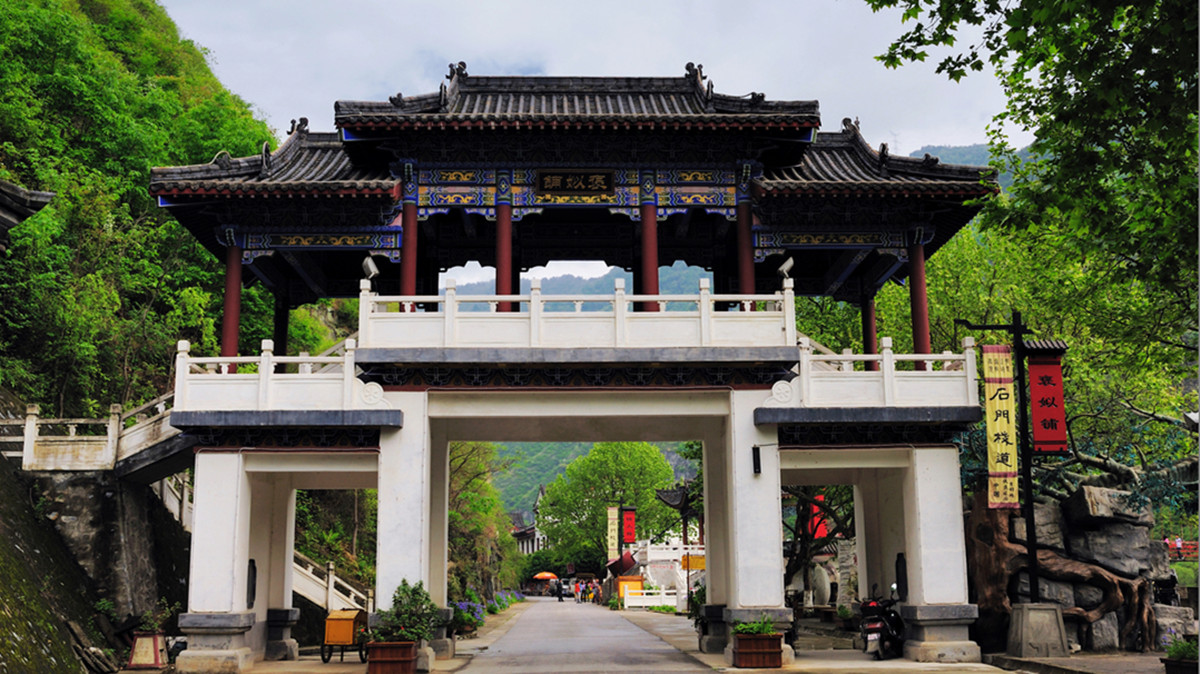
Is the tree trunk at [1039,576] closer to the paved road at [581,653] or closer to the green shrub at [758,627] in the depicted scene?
the green shrub at [758,627]

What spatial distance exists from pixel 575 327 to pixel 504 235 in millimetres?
2907

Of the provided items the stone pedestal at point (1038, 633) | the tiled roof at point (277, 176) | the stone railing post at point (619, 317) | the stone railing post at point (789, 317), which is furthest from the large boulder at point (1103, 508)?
the tiled roof at point (277, 176)

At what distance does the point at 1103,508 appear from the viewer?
1708cm

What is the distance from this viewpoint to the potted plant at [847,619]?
23.9m

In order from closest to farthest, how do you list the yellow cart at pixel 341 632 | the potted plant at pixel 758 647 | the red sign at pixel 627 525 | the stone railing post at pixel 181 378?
the potted plant at pixel 758 647
the stone railing post at pixel 181 378
the yellow cart at pixel 341 632
the red sign at pixel 627 525

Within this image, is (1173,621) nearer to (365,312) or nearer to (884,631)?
(884,631)

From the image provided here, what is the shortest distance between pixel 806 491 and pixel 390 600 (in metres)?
15.6

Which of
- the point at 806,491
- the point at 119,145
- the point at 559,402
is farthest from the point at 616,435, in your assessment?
the point at 119,145

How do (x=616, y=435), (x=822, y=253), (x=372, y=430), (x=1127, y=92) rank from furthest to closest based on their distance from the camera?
1. (x=822, y=253)
2. (x=616, y=435)
3. (x=372, y=430)
4. (x=1127, y=92)

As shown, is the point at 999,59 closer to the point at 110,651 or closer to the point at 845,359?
the point at 845,359

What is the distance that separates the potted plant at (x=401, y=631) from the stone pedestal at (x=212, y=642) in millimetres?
2431

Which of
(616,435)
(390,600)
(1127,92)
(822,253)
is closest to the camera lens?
(1127,92)

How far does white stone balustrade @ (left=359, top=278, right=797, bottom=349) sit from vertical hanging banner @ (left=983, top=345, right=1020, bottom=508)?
360 cm

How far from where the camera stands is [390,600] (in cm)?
1528
